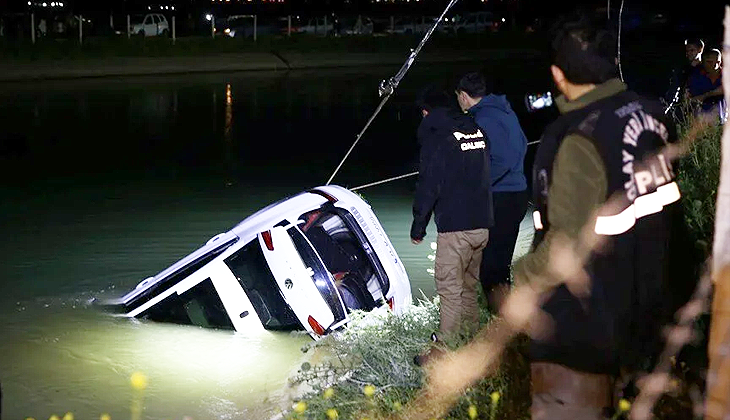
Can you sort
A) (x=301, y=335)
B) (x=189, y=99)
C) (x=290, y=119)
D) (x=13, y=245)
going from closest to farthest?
(x=301, y=335)
(x=13, y=245)
(x=290, y=119)
(x=189, y=99)

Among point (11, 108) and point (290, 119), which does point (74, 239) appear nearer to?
point (290, 119)

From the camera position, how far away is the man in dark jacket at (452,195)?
6621 millimetres

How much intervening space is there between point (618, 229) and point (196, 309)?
4842mm

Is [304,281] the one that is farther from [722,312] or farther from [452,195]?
[722,312]

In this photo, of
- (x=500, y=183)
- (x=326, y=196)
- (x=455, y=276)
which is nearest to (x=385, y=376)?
(x=455, y=276)

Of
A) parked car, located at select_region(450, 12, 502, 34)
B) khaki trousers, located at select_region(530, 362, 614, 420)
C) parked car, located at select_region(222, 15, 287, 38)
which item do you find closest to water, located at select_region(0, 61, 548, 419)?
khaki trousers, located at select_region(530, 362, 614, 420)

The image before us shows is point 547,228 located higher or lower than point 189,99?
higher

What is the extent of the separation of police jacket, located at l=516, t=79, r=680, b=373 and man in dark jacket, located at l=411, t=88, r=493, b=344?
245 cm

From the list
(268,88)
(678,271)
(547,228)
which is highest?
(547,228)

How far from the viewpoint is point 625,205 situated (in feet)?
13.0

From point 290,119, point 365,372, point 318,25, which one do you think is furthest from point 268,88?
point 365,372

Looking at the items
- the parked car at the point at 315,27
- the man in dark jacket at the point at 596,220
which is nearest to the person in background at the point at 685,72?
the man in dark jacket at the point at 596,220

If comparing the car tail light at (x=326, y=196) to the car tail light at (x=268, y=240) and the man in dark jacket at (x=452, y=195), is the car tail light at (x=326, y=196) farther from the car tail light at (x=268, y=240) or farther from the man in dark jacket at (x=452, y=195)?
the man in dark jacket at (x=452, y=195)

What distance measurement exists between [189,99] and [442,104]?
2088 cm
